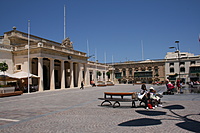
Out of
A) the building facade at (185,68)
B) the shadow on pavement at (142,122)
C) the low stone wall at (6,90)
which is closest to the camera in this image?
the shadow on pavement at (142,122)

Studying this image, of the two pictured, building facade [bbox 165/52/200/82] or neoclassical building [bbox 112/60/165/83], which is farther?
neoclassical building [bbox 112/60/165/83]

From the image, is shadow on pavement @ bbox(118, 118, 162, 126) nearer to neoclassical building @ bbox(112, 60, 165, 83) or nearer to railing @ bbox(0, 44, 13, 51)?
railing @ bbox(0, 44, 13, 51)

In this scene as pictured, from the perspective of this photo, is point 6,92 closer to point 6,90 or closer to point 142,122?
point 6,90

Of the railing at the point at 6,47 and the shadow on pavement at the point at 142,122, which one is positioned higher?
the railing at the point at 6,47

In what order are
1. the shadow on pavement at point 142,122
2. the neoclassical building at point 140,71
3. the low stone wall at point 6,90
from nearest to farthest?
the shadow on pavement at point 142,122
the low stone wall at point 6,90
the neoclassical building at point 140,71

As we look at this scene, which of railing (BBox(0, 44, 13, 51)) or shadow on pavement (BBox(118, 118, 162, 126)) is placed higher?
railing (BBox(0, 44, 13, 51))

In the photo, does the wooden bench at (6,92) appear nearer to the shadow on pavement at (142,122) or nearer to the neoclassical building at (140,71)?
the shadow on pavement at (142,122)

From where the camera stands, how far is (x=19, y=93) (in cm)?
2152

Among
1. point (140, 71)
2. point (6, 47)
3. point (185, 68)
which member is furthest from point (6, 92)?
point (185, 68)

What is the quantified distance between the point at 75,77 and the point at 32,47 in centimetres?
1474

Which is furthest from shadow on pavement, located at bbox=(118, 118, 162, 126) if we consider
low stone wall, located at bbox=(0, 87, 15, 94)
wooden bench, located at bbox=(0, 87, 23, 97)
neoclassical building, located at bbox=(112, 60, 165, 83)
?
neoclassical building, located at bbox=(112, 60, 165, 83)

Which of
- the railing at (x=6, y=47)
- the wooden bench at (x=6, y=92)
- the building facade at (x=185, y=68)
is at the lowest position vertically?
the wooden bench at (x=6, y=92)

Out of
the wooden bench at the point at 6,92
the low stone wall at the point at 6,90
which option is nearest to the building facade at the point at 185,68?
the wooden bench at the point at 6,92

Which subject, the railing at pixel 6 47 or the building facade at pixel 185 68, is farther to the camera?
the building facade at pixel 185 68
